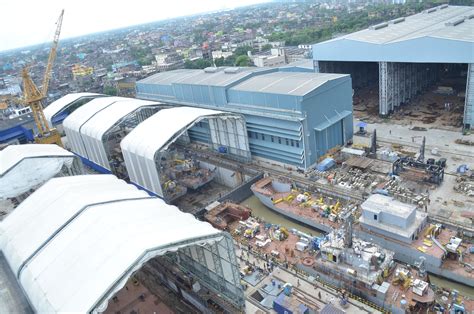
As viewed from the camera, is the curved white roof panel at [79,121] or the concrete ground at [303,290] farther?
the curved white roof panel at [79,121]

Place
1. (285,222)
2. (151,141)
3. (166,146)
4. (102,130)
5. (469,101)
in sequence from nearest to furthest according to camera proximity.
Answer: (285,222), (166,146), (151,141), (469,101), (102,130)

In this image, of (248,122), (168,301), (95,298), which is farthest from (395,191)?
(95,298)

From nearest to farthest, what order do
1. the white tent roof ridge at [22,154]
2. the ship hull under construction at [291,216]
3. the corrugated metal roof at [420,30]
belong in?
the ship hull under construction at [291,216] < the white tent roof ridge at [22,154] < the corrugated metal roof at [420,30]

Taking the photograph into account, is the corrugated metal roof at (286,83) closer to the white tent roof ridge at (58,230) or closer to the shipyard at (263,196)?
the shipyard at (263,196)

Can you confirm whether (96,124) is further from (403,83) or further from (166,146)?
(403,83)

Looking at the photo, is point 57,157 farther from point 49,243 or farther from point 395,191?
point 395,191

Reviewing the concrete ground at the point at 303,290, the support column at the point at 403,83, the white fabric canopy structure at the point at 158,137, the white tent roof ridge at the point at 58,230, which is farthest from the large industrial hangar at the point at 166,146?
the support column at the point at 403,83

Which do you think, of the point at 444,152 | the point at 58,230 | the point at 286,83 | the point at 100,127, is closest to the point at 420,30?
the point at 444,152
